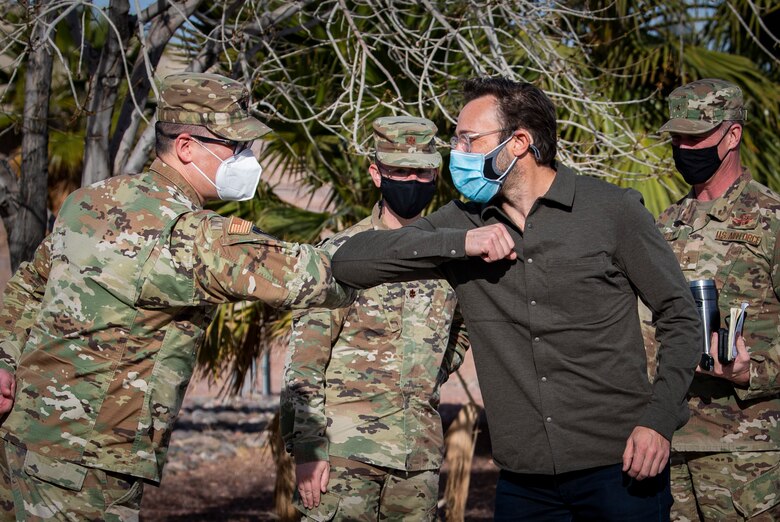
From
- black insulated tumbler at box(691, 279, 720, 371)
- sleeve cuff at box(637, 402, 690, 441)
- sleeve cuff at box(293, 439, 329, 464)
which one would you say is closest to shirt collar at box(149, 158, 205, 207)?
sleeve cuff at box(293, 439, 329, 464)

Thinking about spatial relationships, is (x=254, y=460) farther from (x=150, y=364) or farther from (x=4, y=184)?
(x=150, y=364)

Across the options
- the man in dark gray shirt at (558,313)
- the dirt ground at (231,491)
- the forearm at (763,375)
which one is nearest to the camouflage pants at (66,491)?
the man in dark gray shirt at (558,313)

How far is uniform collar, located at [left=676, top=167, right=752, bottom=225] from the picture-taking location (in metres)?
3.74

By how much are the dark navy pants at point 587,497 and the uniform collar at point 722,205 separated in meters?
1.38

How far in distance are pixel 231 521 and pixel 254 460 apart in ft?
9.66

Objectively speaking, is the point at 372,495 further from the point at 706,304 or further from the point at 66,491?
the point at 706,304

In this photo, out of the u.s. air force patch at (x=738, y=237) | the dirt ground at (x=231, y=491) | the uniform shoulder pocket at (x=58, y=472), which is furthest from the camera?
the dirt ground at (x=231, y=491)

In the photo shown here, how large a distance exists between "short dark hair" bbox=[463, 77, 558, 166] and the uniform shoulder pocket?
4.93 ft

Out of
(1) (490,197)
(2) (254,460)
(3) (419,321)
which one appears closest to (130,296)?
(1) (490,197)

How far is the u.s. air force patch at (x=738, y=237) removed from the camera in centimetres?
Result: 362

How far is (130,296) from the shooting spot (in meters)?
2.67

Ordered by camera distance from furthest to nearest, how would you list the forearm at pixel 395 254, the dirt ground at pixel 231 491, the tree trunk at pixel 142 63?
the dirt ground at pixel 231 491
the tree trunk at pixel 142 63
the forearm at pixel 395 254

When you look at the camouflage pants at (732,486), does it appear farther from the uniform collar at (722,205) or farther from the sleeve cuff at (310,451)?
the sleeve cuff at (310,451)

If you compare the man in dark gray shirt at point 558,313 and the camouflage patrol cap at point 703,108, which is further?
the camouflage patrol cap at point 703,108
